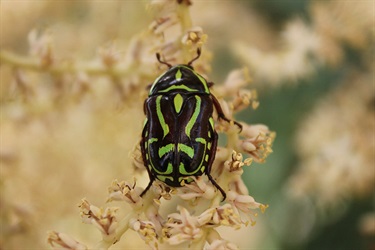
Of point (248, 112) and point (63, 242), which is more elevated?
point (248, 112)

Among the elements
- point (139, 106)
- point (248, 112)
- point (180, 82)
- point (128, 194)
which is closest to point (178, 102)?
point (180, 82)

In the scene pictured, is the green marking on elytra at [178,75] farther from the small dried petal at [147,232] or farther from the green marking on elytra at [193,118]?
the small dried petal at [147,232]

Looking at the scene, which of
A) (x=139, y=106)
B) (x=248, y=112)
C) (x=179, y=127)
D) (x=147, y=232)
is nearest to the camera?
(x=147, y=232)

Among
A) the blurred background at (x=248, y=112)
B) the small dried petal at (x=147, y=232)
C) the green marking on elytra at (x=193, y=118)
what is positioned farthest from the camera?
the blurred background at (x=248, y=112)

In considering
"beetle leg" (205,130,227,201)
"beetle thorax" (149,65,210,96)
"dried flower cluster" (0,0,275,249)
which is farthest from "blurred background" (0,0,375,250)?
"beetle leg" (205,130,227,201)

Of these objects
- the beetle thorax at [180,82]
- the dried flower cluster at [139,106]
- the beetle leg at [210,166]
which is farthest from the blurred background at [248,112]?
the beetle leg at [210,166]

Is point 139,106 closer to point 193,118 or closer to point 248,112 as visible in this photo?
point 193,118

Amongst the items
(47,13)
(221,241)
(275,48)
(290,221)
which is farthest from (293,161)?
(221,241)

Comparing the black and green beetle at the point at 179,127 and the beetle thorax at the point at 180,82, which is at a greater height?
the beetle thorax at the point at 180,82
